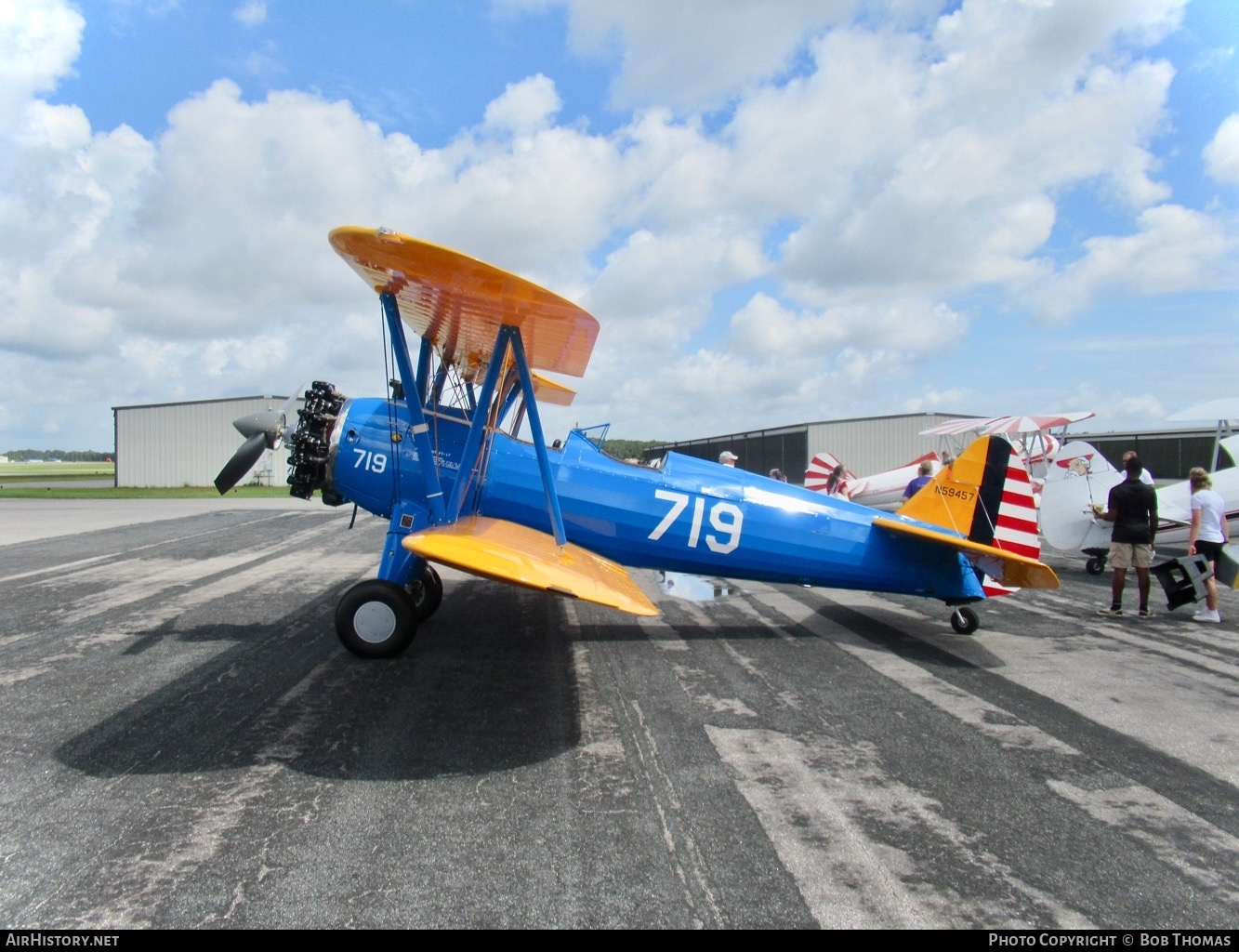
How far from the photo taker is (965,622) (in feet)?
22.2

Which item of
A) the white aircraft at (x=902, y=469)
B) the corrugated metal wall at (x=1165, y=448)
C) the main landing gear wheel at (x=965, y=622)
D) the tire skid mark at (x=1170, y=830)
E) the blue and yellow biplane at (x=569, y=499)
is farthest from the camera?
the corrugated metal wall at (x=1165, y=448)

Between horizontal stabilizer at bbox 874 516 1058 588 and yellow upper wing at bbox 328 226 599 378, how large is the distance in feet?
10.1

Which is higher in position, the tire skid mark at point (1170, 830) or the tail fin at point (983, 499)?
the tail fin at point (983, 499)

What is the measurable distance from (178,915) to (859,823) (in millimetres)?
2536

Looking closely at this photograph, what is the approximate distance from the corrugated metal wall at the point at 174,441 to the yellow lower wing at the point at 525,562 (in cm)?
4060

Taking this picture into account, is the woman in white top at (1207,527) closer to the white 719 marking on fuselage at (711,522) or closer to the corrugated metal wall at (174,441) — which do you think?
the white 719 marking on fuselage at (711,522)

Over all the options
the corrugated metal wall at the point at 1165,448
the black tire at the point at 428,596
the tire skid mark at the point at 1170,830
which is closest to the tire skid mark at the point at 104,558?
the black tire at the point at 428,596

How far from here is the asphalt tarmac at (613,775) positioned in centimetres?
251

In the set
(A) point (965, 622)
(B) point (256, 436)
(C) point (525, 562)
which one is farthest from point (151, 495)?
(A) point (965, 622)

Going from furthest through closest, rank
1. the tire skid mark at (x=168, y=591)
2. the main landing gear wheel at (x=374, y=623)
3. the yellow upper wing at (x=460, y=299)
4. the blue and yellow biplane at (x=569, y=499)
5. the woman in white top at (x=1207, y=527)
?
the woman in white top at (x=1207, y=527), the tire skid mark at (x=168, y=591), the blue and yellow biplane at (x=569, y=499), the main landing gear wheel at (x=374, y=623), the yellow upper wing at (x=460, y=299)

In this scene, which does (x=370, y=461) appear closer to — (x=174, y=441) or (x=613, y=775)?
(x=613, y=775)

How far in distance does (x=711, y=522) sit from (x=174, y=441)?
145 feet

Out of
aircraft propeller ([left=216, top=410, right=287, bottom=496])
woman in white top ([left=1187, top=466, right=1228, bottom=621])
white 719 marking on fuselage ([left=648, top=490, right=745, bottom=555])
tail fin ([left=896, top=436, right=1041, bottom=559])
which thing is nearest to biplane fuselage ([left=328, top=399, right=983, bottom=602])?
white 719 marking on fuselage ([left=648, top=490, right=745, bottom=555])

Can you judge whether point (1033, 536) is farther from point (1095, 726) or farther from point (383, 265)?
point (383, 265)
